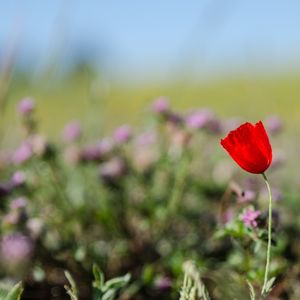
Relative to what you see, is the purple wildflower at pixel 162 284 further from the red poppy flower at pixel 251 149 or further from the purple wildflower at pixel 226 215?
the red poppy flower at pixel 251 149

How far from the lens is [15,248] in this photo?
1621mm

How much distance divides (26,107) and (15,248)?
65 cm

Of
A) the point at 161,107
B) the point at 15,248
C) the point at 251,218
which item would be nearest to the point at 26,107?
the point at 161,107

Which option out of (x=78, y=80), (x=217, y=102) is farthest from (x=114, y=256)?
(x=217, y=102)

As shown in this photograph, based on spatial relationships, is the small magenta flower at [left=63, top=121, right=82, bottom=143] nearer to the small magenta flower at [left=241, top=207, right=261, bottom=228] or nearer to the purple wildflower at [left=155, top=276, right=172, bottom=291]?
the purple wildflower at [left=155, top=276, right=172, bottom=291]

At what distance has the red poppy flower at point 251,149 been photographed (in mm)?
1060

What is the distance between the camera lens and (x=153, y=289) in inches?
69.1

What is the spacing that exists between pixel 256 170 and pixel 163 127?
1.13m

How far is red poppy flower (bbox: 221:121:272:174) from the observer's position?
106 cm

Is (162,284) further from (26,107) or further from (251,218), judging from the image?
(26,107)

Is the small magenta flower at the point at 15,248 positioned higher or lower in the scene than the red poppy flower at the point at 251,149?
lower

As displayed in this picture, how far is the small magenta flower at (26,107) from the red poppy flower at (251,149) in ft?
3.88

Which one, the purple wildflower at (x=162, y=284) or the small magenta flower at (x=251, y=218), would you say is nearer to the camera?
the small magenta flower at (x=251, y=218)

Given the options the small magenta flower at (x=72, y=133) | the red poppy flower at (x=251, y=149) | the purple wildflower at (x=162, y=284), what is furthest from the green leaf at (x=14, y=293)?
the small magenta flower at (x=72, y=133)
